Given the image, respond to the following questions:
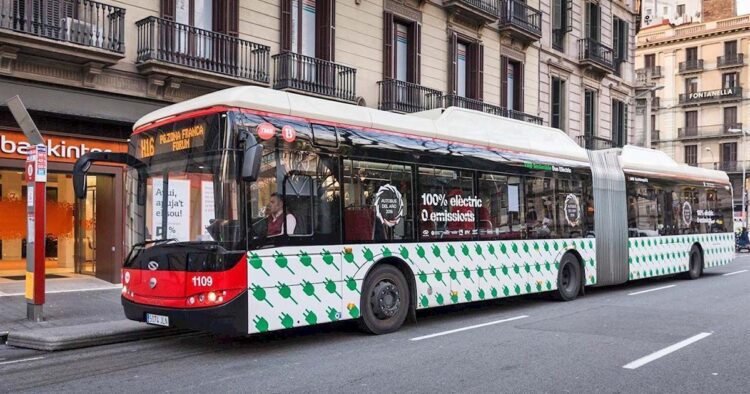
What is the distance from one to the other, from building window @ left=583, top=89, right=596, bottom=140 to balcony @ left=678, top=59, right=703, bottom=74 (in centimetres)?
3968

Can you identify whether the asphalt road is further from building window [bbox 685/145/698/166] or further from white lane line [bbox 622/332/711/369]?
building window [bbox 685/145/698/166]

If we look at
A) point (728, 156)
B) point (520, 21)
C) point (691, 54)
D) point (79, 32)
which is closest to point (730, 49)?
point (691, 54)

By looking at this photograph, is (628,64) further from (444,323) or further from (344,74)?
(444,323)

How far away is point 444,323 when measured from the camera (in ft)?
34.8

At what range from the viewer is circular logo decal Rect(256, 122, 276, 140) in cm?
795

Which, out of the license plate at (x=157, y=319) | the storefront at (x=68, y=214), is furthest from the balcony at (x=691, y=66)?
the license plate at (x=157, y=319)

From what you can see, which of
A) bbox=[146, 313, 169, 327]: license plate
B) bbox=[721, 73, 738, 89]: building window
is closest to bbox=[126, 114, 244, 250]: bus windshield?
bbox=[146, 313, 169, 327]: license plate

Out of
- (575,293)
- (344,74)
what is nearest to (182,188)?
(575,293)

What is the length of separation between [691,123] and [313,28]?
191 ft

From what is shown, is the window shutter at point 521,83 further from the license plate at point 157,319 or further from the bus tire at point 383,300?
the license plate at point 157,319

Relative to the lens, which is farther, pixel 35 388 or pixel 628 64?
pixel 628 64

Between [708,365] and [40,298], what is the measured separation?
9142mm

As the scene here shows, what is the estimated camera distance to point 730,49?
63.3 metres

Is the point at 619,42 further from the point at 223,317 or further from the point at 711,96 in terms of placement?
the point at 711,96
